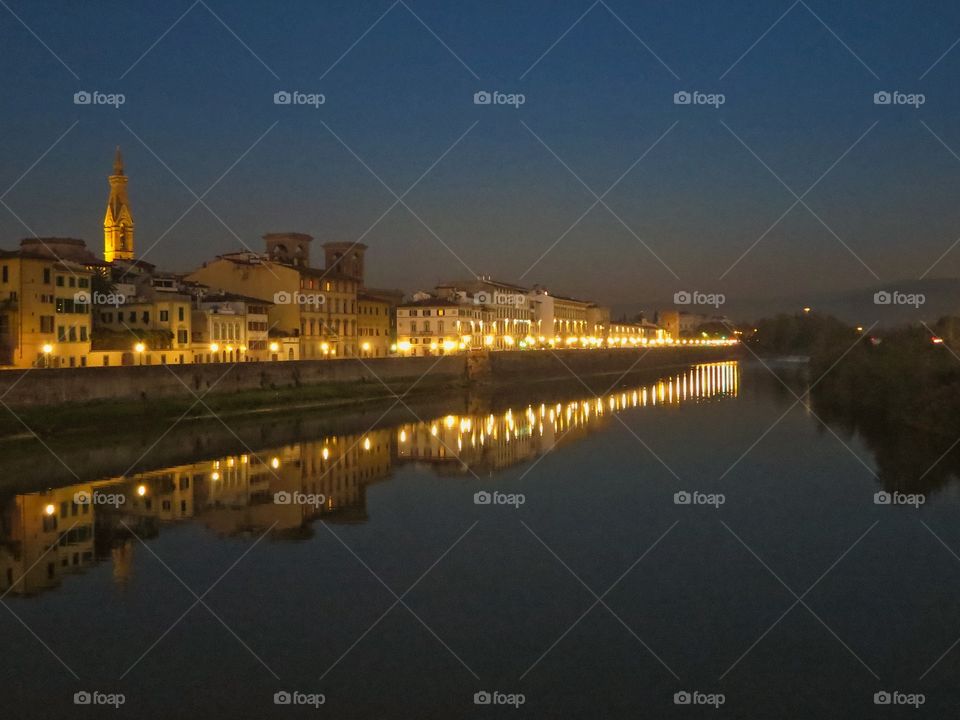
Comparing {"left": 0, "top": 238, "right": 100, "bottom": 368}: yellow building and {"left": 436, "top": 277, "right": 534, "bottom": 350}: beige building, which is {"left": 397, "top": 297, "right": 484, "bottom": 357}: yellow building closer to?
{"left": 436, "top": 277, "right": 534, "bottom": 350}: beige building

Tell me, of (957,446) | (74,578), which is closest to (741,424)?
(957,446)

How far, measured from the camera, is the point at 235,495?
55.4 feet

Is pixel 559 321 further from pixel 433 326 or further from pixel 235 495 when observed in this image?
pixel 235 495

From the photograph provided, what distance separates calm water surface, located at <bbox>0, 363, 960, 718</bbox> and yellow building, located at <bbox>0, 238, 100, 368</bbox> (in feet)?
37.6

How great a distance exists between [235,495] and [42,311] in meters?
15.3

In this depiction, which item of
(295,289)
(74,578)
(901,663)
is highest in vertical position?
(295,289)

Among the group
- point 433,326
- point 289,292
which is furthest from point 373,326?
point 289,292

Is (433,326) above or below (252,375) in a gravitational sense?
above

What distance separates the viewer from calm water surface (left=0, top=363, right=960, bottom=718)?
823 cm

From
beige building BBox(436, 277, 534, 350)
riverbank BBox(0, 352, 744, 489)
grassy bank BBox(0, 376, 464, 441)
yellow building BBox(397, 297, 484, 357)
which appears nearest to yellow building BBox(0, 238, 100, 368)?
grassy bank BBox(0, 376, 464, 441)

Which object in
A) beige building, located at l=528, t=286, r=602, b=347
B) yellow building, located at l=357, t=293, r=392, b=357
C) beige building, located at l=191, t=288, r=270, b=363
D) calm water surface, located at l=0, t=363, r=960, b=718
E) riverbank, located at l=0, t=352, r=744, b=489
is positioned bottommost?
calm water surface, located at l=0, t=363, r=960, b=718

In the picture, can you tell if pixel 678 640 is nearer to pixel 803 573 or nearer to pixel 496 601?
pixel 496 601

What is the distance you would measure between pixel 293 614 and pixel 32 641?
2.63m

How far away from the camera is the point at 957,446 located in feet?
68.6
